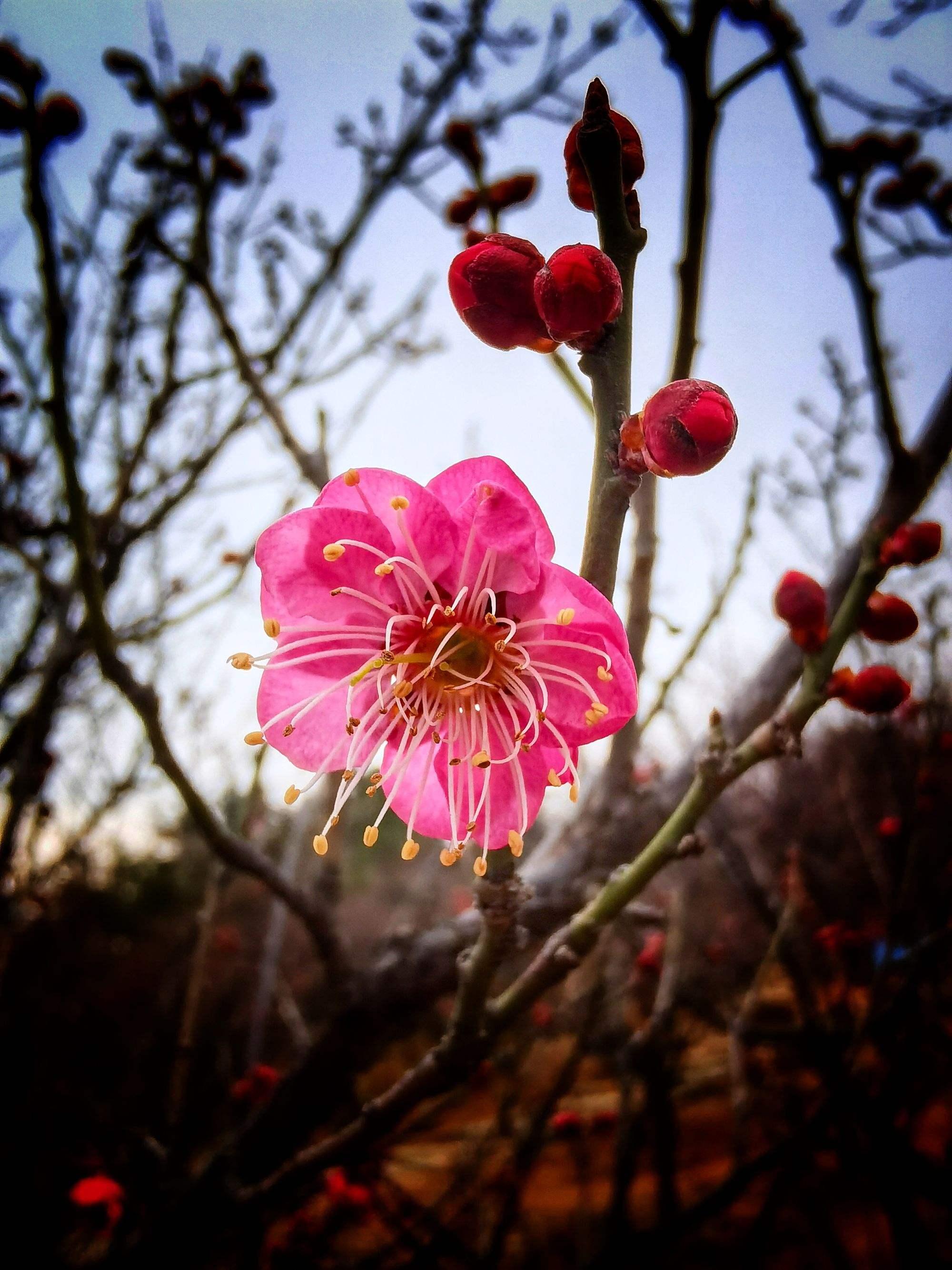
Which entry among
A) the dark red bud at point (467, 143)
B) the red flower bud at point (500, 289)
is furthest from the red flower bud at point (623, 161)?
the dark red bud at point (467, 143)

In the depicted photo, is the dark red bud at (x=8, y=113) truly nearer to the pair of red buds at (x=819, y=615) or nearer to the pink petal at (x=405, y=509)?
the pink petal at (x=405, y=509)

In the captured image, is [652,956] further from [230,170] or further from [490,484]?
[230,170]

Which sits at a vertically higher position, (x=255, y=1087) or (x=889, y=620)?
(x=889, y=620)

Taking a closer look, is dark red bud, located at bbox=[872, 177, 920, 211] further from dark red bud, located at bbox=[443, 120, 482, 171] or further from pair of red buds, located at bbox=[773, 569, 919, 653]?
pair of red buds, located at bbox=[773, 569, 919, 653]

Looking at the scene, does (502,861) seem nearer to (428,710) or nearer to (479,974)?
(479,974)

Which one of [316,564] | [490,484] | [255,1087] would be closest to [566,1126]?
[255,1087]

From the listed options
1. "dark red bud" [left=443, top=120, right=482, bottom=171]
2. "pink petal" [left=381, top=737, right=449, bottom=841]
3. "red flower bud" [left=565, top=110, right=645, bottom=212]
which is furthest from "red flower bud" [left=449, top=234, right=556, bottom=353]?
"dark red bud" [left=443, top=120, right=482, bottom=171]
